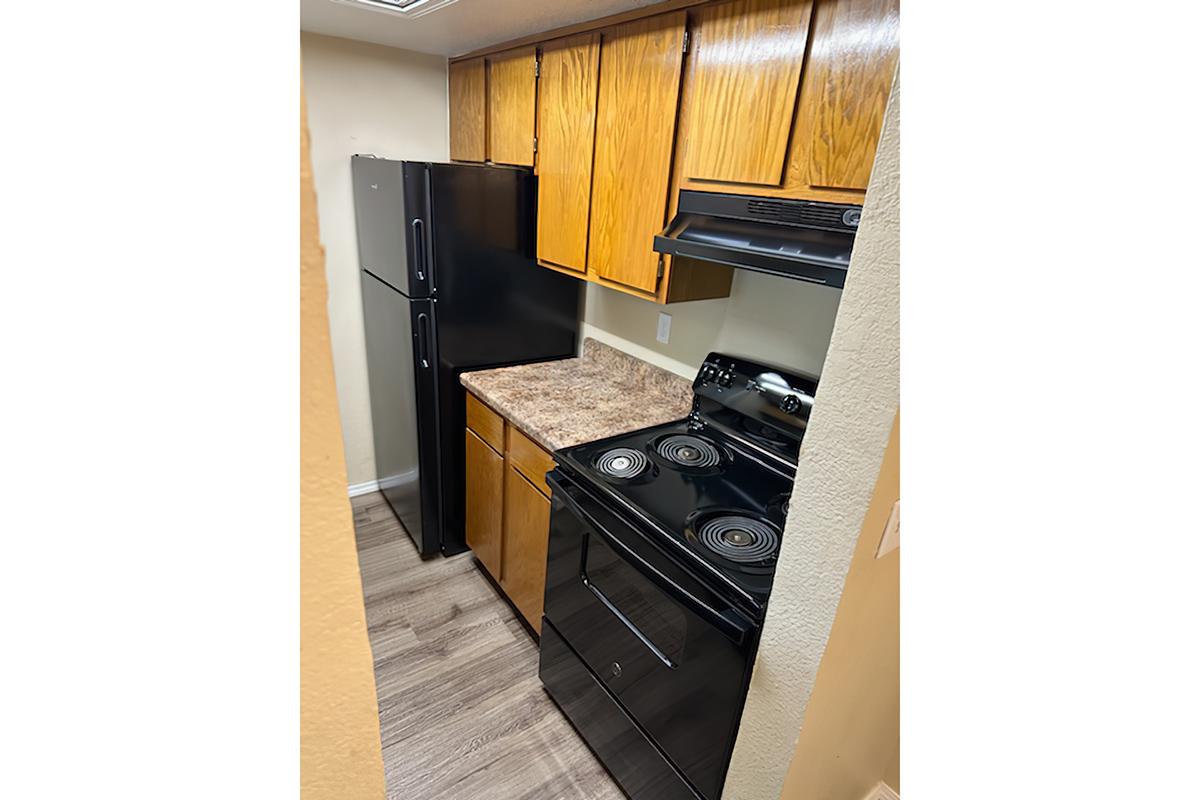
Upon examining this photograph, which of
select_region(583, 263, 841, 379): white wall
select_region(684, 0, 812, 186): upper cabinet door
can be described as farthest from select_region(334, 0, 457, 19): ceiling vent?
select_region(583, 263, 841, 379): white wall

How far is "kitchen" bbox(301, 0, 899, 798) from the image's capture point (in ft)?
4.26

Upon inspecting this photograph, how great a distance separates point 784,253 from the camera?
4.18ft

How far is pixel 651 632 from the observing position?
147 centimetres

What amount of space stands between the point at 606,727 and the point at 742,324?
134 cm

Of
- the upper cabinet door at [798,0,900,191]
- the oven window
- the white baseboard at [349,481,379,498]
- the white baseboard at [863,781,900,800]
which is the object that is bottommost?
the white baseboard at [349,481,379,498]

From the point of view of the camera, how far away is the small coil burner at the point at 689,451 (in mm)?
1719

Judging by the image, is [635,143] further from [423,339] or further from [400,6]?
[423,339]

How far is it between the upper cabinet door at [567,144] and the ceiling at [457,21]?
11 cm

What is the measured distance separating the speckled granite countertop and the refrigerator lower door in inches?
8.9

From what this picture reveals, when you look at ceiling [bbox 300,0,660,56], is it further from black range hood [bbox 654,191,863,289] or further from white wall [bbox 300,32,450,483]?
black range hood [bbox 654,191,863,289]
